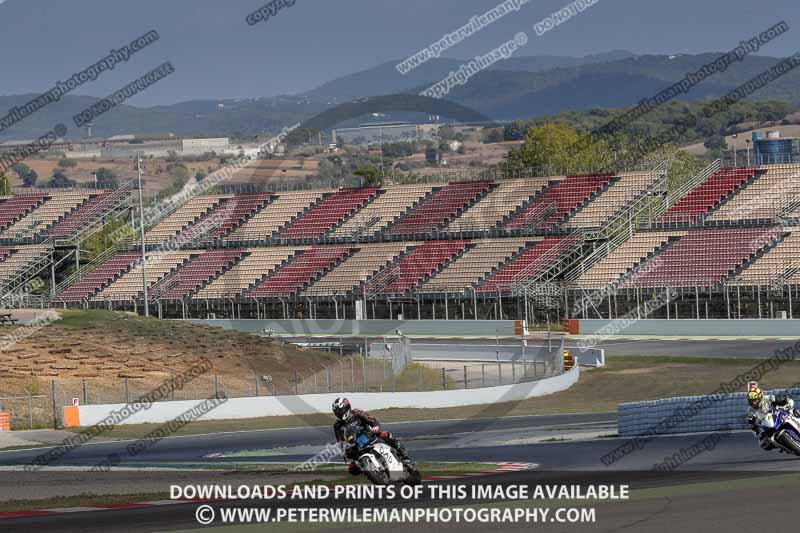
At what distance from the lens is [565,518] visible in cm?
1775

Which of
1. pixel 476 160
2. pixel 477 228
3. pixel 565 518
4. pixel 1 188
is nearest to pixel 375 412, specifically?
pixel 565 518

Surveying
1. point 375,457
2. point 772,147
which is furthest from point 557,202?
point 375,457

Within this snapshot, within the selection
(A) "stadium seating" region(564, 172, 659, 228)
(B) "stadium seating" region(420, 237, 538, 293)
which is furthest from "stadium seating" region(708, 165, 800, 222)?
(B) "stadium seating" region(420, 237, 538, 293)

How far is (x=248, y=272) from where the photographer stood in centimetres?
7644

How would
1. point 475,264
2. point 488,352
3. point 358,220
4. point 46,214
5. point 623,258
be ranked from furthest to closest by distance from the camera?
point 46,214
point 358,220
point 475,264
point 623,258
point 488,352

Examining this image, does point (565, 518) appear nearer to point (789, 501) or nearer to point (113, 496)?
point (789, 501)

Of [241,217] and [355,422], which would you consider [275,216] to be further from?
[355,422]

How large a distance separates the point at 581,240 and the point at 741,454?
4563cm

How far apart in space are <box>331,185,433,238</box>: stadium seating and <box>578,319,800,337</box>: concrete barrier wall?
62.3ft

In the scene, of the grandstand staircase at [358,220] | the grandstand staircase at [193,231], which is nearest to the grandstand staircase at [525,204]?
the grandstand staircase at [358,220]

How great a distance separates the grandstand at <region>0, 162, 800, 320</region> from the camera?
207ft

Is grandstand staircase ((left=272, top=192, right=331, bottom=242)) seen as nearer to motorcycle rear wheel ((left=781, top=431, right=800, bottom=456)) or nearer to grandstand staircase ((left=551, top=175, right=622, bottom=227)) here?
grandstand staircase ((left=551, top=175, right=622, bottom=227))

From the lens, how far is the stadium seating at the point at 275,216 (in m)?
81.1

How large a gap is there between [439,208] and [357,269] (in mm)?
7610
